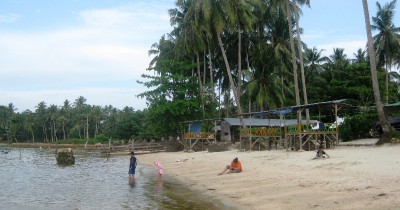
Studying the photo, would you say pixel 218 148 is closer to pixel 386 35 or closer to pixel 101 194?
pixel 101 194

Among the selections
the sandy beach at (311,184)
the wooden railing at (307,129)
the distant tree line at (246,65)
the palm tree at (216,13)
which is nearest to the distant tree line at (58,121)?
the distant tree line at (246,65)

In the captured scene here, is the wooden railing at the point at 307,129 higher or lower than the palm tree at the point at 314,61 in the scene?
lower

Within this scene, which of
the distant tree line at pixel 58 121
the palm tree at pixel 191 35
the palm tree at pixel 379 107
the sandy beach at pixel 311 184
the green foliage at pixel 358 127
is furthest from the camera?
the distant tree line at pixel 58 121

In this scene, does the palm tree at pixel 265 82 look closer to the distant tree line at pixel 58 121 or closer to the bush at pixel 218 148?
the bush at pixel 218 148

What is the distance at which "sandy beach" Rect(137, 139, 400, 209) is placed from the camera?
1055 centimetres

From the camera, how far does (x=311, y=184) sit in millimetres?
13320

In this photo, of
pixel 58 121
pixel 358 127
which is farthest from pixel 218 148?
pixel 58 121

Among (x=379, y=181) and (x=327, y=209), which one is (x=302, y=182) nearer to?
(x=379, y=181)

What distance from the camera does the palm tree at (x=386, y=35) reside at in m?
46.4

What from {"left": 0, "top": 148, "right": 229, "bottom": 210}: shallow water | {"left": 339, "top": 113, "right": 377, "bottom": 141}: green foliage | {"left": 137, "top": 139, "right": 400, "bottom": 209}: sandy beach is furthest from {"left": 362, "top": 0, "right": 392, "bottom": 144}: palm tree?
{"left": 0, "top": 148, "right": 229, "bottom": 210}: shallow water

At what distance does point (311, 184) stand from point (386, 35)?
1552 inches

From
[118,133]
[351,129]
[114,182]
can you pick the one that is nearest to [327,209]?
[114,182]

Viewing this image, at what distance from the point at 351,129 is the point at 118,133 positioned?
48113 mm

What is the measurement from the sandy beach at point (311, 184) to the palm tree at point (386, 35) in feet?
106
